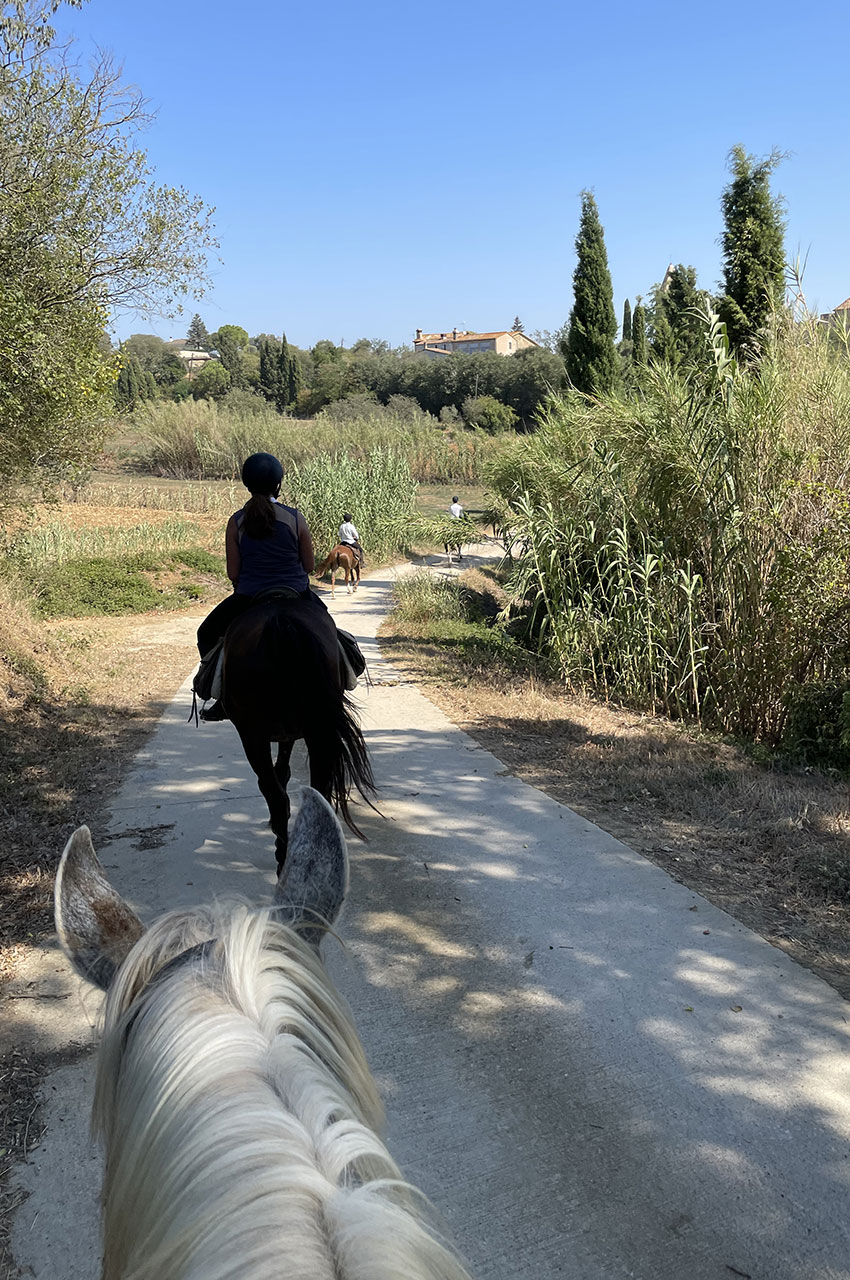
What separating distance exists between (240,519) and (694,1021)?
3.32m

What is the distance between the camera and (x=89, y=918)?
152 centimetres

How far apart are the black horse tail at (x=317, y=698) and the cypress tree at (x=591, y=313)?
22.7 meters

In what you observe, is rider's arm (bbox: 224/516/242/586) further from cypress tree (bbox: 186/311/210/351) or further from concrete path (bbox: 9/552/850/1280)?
cypress tree (bbox: 186/311/210/351)

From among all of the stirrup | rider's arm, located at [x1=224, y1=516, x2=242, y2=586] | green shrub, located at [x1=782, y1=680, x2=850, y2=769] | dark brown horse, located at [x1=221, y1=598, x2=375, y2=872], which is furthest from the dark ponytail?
green shrub, located at [x1=782, y1=680, x2=850, y2=769]

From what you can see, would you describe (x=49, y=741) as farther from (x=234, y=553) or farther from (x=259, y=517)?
(x=259, y=517)

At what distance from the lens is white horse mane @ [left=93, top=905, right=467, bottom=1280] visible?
89 cm

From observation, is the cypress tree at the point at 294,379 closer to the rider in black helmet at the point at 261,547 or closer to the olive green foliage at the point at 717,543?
the olive green foliage at the point at 717,543

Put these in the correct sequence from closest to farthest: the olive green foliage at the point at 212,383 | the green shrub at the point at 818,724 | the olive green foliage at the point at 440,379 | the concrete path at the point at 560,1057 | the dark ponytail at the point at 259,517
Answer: the concrete path at the point at 560,1057
the dark ponytail at the point at 259,517
the green shrub at the point at 818,724
the olive green foliage at the point at 440,379
the olive green foliage at the point at 212,383

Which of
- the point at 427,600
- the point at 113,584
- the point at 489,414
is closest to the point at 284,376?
the point at 489,414

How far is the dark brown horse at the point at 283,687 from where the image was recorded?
14.3 ft

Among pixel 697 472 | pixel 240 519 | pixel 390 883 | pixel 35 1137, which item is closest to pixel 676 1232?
pixel 35 1137

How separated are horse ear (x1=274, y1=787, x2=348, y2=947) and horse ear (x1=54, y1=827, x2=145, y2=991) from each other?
286mm

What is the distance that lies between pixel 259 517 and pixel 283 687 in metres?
0.94

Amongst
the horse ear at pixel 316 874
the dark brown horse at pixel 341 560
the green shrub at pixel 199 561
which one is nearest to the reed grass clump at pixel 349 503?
the dark brown horse at pixel 341 560
